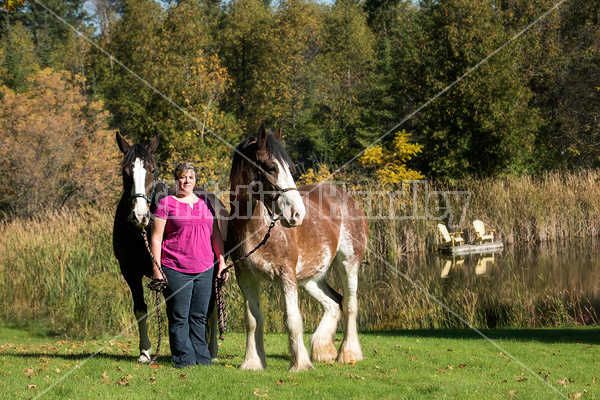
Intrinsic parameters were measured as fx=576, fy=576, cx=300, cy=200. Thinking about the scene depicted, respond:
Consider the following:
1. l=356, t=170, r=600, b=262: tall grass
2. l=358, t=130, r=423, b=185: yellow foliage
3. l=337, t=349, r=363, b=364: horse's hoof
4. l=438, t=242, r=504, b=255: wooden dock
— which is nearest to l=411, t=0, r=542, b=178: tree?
l=358, t=130, r=423, b=185: yellow foliage

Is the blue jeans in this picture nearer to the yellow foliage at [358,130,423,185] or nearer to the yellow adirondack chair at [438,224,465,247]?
the yellow adirondack chair at [438,224,465,247]

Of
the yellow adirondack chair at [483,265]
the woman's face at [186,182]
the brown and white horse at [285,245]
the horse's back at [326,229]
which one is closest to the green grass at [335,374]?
the brown and white horse at [285,245]

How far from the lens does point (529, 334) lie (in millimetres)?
8375

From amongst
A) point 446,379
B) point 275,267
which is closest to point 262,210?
point 275,267

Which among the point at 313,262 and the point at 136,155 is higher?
the point at 136,155

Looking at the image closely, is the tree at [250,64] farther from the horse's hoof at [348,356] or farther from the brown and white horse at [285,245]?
the horse's hoof at [348,356]

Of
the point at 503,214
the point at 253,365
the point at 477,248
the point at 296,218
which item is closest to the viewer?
the point at 296,218

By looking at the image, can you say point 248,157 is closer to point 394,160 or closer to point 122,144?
point 122,144

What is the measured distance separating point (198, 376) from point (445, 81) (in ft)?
67.6

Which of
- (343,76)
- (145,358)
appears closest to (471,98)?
(343,76)

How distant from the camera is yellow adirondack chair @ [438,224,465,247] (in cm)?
1771

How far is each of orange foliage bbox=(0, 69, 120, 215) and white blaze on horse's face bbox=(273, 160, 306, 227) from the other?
56.1 ft

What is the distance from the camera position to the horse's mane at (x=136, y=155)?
531 centimetres

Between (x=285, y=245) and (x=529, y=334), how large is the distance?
15.6 ft
